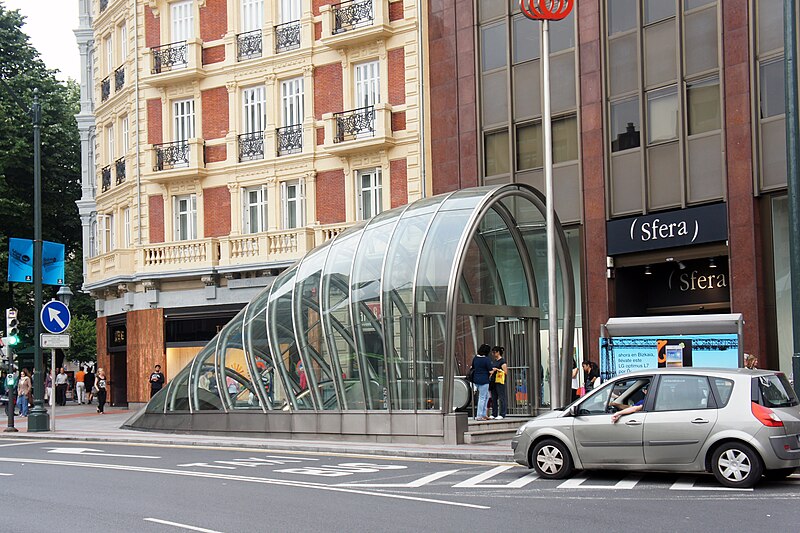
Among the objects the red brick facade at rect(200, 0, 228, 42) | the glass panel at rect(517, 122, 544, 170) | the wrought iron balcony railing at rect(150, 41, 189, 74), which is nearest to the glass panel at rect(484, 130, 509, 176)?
the glass panel at rect(517, 122, 544, 170)

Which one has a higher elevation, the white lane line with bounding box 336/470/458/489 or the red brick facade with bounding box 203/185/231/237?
the red brick facade with bounding box 203/185/231/237

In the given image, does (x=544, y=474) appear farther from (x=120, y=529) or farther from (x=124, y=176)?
(x=124, y=176)

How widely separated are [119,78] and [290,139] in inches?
375

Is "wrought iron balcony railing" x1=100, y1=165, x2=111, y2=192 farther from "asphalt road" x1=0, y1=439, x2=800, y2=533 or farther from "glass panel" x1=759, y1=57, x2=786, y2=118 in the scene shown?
"glass panel" x1=759, y1=57, x2=786, y2=118

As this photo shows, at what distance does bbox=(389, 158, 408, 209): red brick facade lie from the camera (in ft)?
114

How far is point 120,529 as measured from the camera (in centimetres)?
1117

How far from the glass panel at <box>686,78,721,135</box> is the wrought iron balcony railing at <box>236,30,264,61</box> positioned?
1657 centimetres

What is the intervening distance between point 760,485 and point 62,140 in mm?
44103

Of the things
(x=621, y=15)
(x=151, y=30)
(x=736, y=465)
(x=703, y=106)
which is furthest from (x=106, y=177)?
(x=736, y=465)

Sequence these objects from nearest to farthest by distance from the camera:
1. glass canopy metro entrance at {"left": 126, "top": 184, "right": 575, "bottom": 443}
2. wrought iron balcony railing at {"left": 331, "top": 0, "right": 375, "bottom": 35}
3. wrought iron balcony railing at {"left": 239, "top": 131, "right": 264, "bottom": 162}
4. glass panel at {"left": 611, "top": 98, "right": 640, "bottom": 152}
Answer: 1. glass canopy metro entrance at {"left": 126, "top": 184, "right": 575, "bottom": 443}
2. glass panel at {"left": 611, "top": 98, "right": 640, "bottom": 152}
3. wrought iron balcony railing at {"left": 331, "top": 0, "right": 375, "bottom": 35}
4. wrought iron balcony railing at {"left": 239, "top": 131, "right": 264, "bottom": 162}

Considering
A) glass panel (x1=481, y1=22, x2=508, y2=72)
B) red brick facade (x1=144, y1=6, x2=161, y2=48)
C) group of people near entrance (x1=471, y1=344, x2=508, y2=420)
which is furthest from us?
red brick facade (x1=144, y1=6, x2=161, y2=48)

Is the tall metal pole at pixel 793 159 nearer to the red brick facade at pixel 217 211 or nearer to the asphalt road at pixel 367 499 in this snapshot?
the asphalt road at pixel 367 499

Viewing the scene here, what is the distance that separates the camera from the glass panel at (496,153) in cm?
3164

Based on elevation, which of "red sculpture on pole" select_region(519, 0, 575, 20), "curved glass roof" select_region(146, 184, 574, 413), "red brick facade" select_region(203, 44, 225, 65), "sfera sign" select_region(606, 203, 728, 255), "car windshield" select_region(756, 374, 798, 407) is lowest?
"car windshield" select_region(756, 374, 798, 407)
